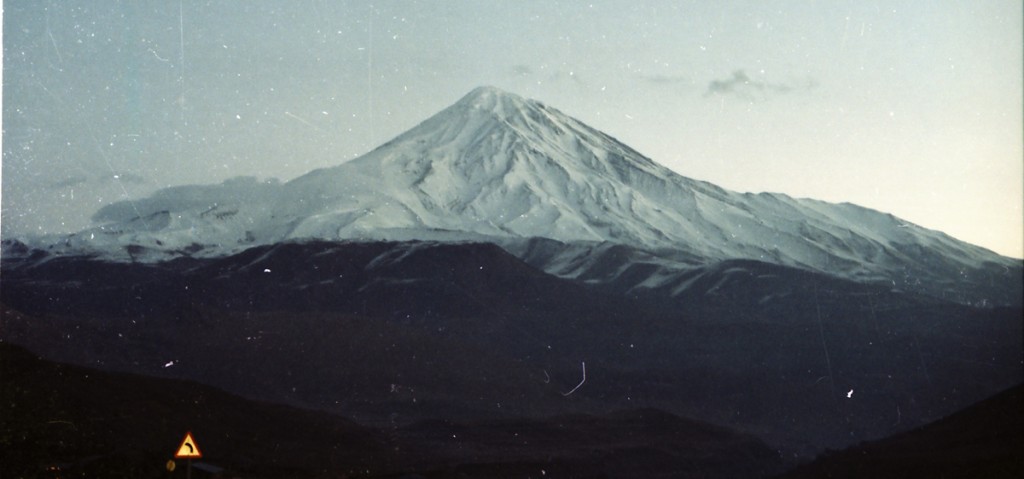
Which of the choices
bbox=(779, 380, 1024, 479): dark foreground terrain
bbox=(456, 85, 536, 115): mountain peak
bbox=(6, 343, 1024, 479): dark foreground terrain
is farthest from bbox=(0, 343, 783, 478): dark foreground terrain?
bbox=(456, 85, 536, 115): mountain peak

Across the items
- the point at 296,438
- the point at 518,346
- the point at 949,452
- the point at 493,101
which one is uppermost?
the point at 493,101

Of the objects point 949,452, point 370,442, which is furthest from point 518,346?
point 949,452

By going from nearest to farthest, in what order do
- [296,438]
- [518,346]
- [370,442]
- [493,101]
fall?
[370,442], [296,438], [518,346], [493,101]

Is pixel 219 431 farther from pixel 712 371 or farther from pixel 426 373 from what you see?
pixel 712 371

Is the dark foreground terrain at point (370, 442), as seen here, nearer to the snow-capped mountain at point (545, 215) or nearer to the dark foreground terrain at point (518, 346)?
the dark foreground terrain at point (518, 346)

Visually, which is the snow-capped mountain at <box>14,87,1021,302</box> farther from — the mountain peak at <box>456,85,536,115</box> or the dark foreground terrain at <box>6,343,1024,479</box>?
the dark foreground terrain at <box>6,343,1024,479</box>

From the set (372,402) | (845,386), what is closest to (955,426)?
(845,386)

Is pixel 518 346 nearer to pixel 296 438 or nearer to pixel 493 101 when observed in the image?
pixel 296 438

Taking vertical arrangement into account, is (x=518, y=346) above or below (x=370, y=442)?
above

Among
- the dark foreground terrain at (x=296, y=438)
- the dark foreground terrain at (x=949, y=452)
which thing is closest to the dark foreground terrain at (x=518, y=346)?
the dark foreground terrain at (x=296, y=438)
